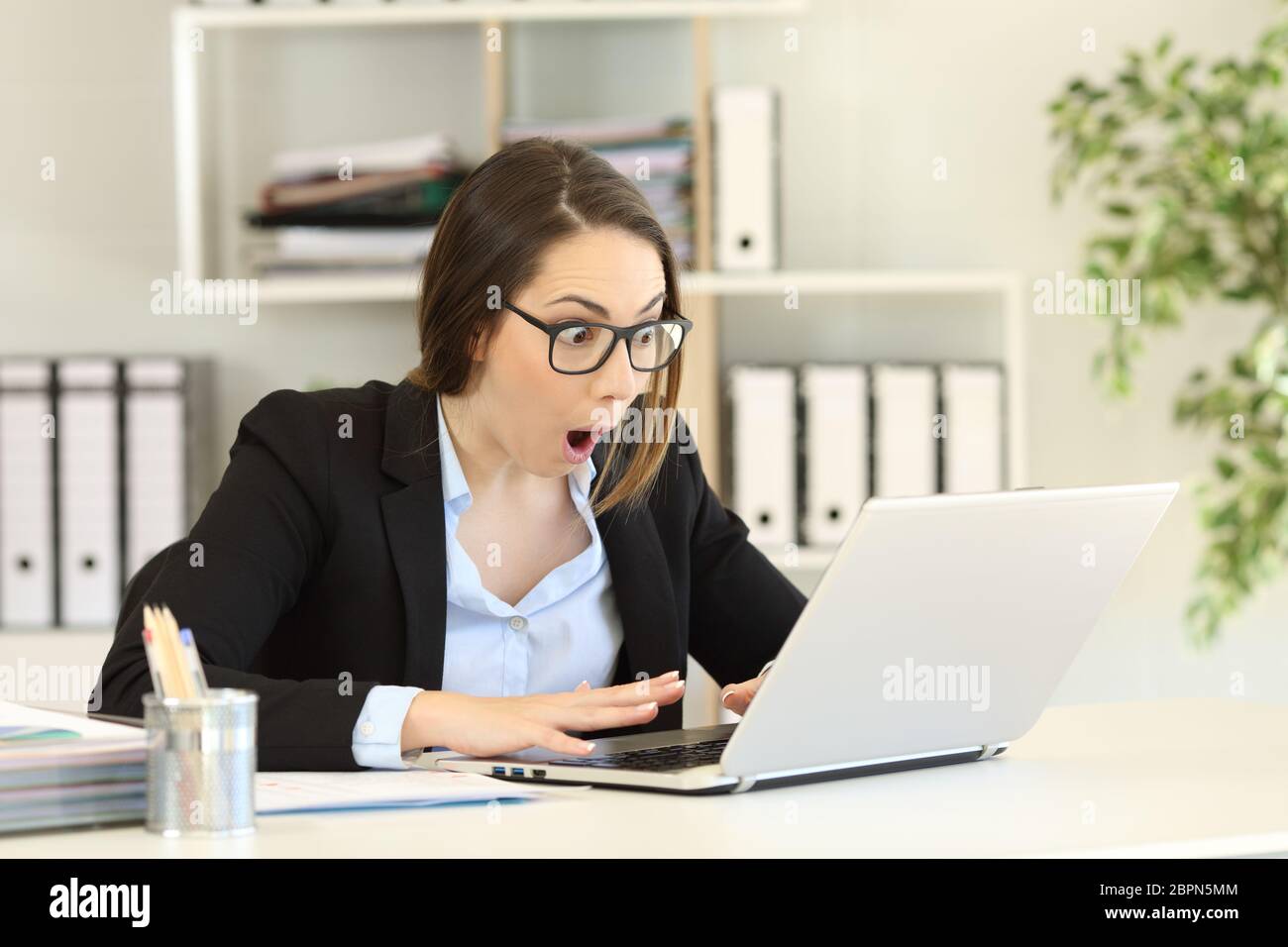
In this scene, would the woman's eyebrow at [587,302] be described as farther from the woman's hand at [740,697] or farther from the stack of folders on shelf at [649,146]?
the stack of folders on shelf at [649,146]

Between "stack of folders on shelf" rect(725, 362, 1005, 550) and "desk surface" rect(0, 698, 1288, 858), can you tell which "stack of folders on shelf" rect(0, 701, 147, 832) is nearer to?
"desk surface" rect(0, 698, 1288, 858)

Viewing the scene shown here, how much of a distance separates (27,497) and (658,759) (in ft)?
5.58

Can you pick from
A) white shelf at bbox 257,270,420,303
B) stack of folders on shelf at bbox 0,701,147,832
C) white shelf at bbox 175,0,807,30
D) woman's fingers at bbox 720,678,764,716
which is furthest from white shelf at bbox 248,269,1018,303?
stack of folders on shelf at bbox 0,701,147,832

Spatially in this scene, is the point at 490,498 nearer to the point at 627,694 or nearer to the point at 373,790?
the point at 627,694

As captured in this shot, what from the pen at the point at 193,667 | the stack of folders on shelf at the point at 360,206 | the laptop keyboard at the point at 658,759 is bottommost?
the laptop keyboard at the point at 658,759

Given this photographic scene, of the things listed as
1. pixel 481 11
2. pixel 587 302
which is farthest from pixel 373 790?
pixel 481 11

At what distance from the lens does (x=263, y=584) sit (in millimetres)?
1340

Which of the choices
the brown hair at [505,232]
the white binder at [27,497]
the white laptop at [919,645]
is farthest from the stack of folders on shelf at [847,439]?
the white laptop at [919,645]

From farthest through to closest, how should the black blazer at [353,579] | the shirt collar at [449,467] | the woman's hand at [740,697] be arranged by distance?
the shirt collar at [449,467] → the woman's hand at [740,697] → the black blazer at [353,579]

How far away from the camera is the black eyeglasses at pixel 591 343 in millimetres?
1382

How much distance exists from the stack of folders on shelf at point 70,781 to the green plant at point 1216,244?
2.00m

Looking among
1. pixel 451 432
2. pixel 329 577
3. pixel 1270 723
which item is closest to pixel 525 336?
pixel 451 432

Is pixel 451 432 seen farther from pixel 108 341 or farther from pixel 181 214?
pixel 108 341

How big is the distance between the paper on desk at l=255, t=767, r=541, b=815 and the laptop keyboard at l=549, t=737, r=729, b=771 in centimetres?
7
